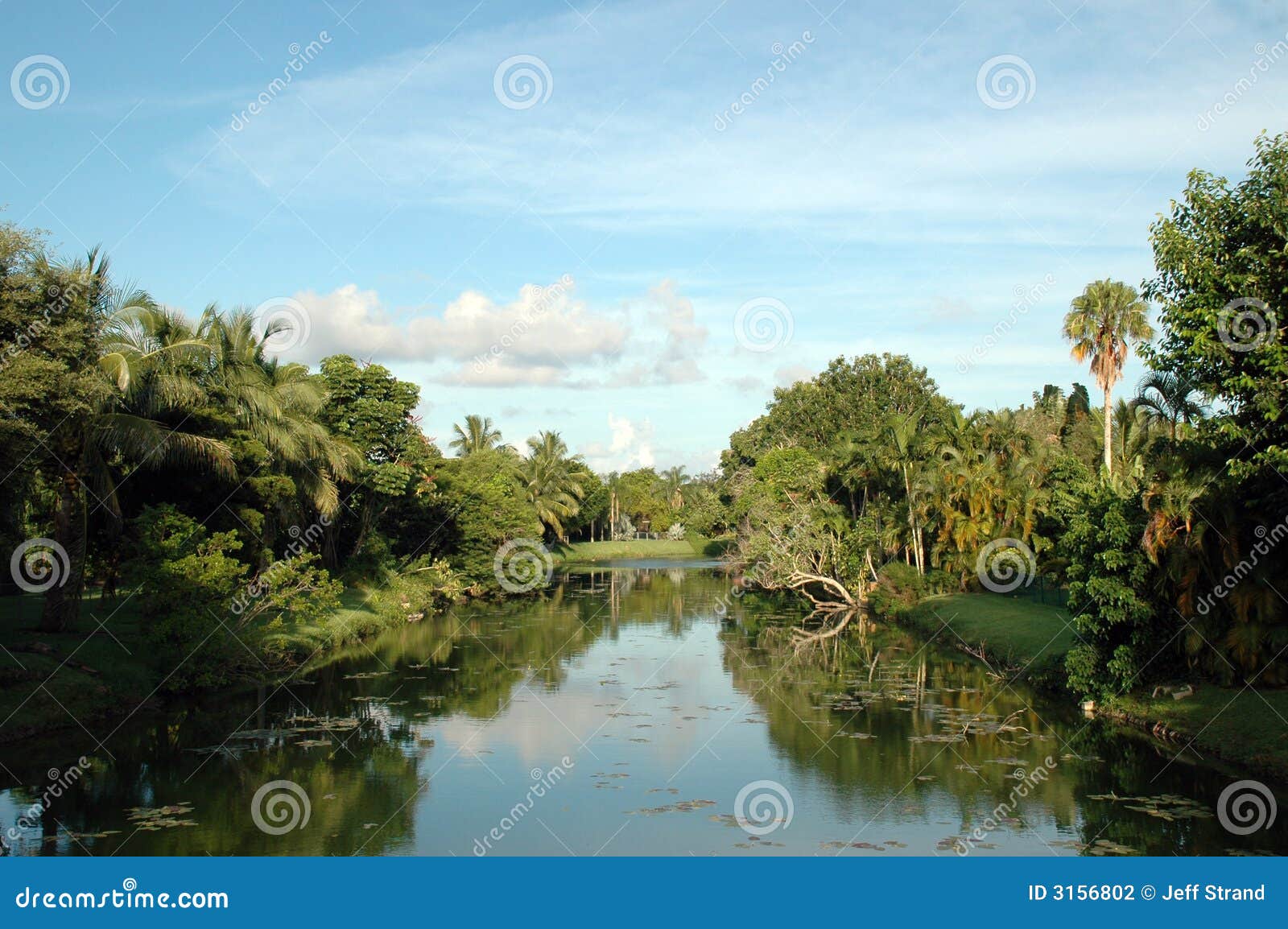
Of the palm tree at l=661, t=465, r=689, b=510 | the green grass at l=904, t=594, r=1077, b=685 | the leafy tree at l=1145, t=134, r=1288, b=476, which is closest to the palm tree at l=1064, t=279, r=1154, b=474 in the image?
the green grass at l=904, t=594, r=1077, b=685

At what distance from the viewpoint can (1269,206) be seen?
15352mm

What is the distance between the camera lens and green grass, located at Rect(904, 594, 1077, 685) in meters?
27.1

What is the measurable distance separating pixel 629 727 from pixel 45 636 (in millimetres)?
13501

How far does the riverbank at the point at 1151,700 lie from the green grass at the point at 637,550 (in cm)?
5892

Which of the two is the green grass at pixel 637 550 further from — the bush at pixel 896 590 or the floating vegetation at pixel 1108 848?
the floating vegetation at pixel 1108 848

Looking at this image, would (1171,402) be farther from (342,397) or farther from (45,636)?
(342,397)

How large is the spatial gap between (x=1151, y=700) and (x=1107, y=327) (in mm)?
20371

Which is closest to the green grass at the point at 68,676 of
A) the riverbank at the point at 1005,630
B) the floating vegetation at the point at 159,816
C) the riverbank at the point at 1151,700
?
the floating vegetation at the point at 159,816

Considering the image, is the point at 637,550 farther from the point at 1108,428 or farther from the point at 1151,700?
the point at 1151,700

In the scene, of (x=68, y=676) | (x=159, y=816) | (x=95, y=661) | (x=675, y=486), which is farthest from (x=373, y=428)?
(x=675, y=486)

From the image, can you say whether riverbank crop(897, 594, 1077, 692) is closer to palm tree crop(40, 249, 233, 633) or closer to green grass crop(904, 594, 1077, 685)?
green grass crop(904, 594, 1077, 685)

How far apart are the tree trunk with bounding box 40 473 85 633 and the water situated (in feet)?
12.5

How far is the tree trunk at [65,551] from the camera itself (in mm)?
23656

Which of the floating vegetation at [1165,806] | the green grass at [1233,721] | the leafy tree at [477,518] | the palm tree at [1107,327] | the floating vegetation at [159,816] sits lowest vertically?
the floating vegetation at [159,816]
